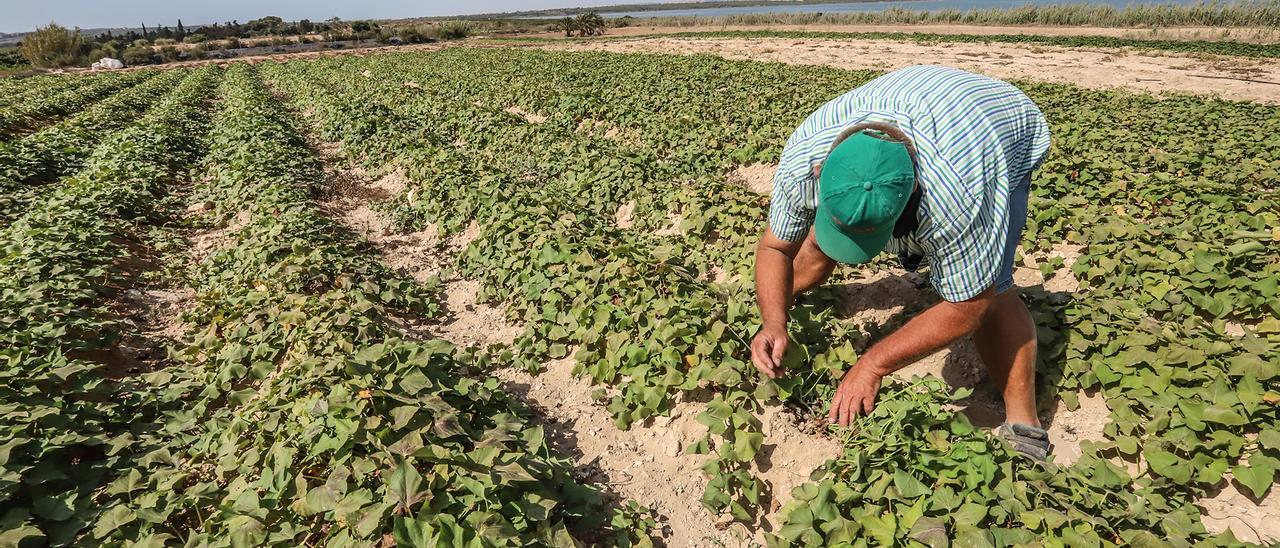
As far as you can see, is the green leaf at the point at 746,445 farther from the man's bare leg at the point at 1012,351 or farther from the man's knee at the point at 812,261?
the man's bare leg at the point at 1012,351

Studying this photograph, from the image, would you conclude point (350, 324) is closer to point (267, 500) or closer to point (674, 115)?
point (267, 500)

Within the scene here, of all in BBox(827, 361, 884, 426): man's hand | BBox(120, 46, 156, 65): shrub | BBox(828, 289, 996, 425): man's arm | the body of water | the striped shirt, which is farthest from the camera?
the body of water

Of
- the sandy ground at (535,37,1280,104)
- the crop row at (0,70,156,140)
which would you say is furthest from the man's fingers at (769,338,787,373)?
the crop row at (0,70,156,140)

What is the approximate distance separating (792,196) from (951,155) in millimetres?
618

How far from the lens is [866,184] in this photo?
1.74 metres

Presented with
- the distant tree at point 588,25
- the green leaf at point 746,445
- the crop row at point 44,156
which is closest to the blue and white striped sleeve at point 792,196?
the green leaf at point 746,445

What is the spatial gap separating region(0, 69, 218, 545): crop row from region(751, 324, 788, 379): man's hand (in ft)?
9.89

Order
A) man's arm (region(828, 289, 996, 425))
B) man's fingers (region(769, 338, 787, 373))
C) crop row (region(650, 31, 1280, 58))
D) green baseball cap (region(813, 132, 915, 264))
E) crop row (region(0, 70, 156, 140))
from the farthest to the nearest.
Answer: crop row (region(650, 31, 1280, 58))
crop row (region(0, 70, 156, 140))
man's fingers (region(769, 338, 787, 373))
man's arm (region(828, 289, 996, 425))
green baseball cap (region(813, 132, 915, 264))

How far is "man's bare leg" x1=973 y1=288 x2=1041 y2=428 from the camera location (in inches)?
104

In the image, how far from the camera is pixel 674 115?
10.2 meters

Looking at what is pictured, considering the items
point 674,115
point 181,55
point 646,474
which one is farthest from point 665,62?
point 181,55

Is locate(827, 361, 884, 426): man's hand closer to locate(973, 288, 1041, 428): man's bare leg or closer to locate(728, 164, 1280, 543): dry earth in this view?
locate(973, 288, 1041, 428): man's bare leg

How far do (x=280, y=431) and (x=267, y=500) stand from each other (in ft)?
1.39

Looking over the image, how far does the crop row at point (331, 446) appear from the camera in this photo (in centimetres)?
215
